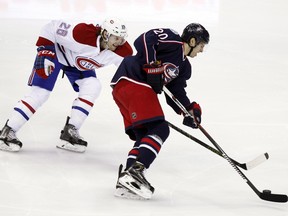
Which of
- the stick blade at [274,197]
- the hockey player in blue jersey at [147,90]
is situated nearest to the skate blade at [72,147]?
the hockey player in blue jersey at [147,90]

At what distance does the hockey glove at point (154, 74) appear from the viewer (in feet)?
12.0

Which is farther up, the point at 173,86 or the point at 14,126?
the point at 173,86

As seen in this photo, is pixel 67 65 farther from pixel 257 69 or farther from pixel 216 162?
pixel 257 69

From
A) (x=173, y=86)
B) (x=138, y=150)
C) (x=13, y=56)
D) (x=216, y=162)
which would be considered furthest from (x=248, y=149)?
(x=13, y=56)

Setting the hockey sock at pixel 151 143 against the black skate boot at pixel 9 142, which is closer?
the hockey sock at pixel 151 143

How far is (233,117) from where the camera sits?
16.8 feet

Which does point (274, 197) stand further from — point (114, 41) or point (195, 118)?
point (114, 41)

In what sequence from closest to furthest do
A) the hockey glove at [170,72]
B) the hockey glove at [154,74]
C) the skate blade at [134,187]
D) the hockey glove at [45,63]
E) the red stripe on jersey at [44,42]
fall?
the skate blade at [134,187]
the hockey glove at [154,74]
the hockey glove at [170,72]
the hockey glove at [45,63]
the red stripe on jersey at [44,42]

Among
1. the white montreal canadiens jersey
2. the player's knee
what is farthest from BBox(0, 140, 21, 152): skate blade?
the white montreal canadiens jersey

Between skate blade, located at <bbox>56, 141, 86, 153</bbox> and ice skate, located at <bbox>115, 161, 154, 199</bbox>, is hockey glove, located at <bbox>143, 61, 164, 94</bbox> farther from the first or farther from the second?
skate blade, located at <bbox>56, 141, 86, 153</bbox>

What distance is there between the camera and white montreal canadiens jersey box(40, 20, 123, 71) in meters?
4.34

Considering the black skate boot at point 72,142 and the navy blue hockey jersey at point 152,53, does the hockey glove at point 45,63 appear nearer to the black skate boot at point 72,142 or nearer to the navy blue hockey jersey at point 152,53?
the black skate boot at point 72,142

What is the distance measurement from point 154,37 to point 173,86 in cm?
41

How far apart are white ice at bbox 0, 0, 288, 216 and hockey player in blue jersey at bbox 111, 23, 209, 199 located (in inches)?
5.7
